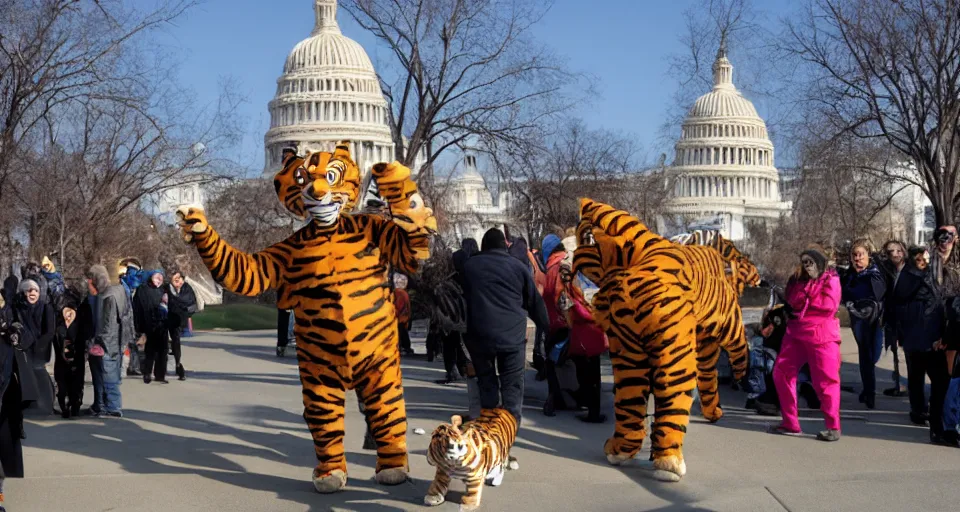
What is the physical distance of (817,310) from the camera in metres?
9.36

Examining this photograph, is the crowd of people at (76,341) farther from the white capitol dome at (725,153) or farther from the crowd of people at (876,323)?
the white capitol dome at (725,153)

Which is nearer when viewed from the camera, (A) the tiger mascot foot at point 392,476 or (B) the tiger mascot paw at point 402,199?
(B) the tiger mascot paw at point 402,199

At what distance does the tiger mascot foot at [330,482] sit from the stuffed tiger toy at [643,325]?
77.6 inches

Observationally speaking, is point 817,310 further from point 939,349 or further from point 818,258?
point 939,349

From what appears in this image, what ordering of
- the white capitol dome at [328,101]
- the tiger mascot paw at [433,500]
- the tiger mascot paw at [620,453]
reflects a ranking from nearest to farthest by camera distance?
the tiger mascot paw at [433,500], the tiger mascot paw at [620,453], the white capitol dome at [328,101]

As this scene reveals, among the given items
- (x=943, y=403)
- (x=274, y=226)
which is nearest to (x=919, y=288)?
(x=943, y=403)

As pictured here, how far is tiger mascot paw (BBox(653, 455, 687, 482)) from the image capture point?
7984mm

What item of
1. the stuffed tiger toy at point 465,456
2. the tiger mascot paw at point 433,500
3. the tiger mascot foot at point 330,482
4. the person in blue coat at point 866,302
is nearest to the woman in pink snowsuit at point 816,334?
the person in blue coat at point 866,302

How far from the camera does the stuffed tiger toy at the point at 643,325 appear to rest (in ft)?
26.6

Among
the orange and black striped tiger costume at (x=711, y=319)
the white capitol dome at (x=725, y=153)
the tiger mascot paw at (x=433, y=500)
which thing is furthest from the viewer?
the white capitol dome at (x=725, y=153)

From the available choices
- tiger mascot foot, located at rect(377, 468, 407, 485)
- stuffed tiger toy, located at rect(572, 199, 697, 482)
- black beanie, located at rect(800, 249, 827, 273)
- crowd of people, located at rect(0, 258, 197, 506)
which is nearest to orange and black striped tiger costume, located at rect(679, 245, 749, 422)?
stuffed tiger toy, located at rect(572, 199, 697, 482)

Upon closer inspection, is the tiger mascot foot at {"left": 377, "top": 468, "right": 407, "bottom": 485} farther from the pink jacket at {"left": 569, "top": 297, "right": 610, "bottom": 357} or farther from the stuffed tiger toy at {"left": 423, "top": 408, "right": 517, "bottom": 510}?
the pink jacket at {"left": 569, "top": 297, "right": 610, "bottom": 357}

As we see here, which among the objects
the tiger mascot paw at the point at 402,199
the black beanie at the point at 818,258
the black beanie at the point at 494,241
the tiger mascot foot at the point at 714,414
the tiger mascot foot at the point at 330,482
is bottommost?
the tiger mascot foot at the point at 330,482

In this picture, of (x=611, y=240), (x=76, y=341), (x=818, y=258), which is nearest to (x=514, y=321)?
(x=611, y=240)
